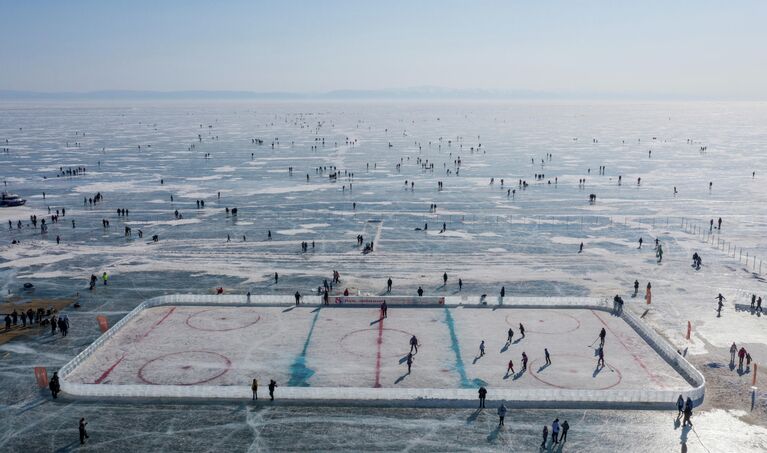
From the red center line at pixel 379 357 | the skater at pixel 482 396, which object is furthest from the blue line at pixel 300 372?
the skater at pixel 482 396

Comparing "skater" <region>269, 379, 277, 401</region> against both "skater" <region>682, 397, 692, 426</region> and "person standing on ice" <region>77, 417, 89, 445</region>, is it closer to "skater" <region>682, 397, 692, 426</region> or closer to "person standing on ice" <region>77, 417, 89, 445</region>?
"person standing on ice" <region>77, 417, 89, 445</region>

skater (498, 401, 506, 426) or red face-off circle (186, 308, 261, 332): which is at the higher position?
skater (498, 401, 506, 426)

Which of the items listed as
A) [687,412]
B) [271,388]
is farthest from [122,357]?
[687,412]

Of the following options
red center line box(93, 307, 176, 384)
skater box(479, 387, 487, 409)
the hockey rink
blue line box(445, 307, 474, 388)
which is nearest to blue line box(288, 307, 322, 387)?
the hockey rink

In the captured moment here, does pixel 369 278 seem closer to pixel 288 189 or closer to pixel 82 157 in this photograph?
pixel 288 189

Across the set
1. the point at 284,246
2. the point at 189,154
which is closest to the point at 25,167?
the point at 189,154
